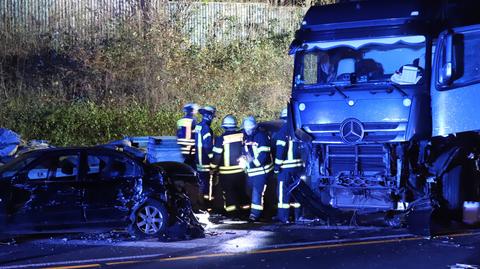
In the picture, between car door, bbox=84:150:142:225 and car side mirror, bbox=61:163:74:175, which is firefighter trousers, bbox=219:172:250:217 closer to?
car door, bbox=84:150:142:225

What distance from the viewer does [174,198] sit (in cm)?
1051

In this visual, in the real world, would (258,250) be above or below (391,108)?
below

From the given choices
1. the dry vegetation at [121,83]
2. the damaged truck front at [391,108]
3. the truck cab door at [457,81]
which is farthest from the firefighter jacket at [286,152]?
the dry vegetation at [121,83]

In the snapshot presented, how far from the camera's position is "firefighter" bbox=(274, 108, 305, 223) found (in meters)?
11.3

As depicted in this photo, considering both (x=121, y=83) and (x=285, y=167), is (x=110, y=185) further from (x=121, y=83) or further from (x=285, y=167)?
A: (x=121, y=83)

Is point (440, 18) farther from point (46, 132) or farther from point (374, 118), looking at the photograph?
point (46, 132)

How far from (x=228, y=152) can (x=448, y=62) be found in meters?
4.30

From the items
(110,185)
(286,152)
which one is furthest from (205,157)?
(110,185)

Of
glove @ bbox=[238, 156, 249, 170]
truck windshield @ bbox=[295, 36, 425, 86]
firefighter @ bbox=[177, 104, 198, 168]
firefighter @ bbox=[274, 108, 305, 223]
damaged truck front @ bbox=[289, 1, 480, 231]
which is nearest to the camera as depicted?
damaged truck front @ bbox=[289, 1, 480, 231]

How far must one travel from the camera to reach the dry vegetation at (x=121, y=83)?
18.3 m

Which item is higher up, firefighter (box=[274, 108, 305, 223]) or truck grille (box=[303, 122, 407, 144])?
truck grille (box=[303, 122, 407, 144])

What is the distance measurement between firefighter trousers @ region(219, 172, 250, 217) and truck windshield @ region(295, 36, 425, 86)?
253 cm

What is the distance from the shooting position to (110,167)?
409 inches

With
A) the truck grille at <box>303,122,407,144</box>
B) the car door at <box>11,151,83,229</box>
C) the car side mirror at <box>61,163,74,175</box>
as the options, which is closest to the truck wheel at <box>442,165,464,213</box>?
the truck grille at <box>303,122,407,144</box>
